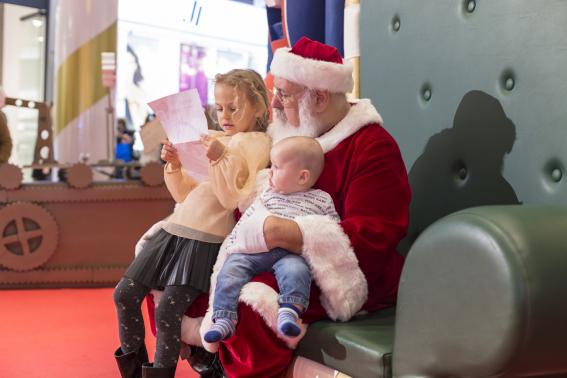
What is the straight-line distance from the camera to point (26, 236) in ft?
15.7

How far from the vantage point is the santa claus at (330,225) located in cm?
189

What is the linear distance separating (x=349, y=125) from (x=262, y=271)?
51 cm

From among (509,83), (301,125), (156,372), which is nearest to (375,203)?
(301,125)

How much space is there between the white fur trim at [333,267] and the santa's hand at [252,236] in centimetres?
10

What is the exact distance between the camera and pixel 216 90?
244 centimetres

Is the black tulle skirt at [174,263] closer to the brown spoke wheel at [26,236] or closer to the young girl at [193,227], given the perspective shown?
the young girl at [193,227]

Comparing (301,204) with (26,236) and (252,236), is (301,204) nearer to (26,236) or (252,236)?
(252,236)

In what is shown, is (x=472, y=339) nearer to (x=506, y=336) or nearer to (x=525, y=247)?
(x=506, y=336)

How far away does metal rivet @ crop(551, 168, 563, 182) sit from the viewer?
1.90m

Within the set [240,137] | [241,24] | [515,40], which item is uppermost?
[241,24]

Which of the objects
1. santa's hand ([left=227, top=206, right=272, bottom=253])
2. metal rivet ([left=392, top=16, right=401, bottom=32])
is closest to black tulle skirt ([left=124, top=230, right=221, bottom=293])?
santa's hand ([left=227, top=206, right=272, bottom=253])

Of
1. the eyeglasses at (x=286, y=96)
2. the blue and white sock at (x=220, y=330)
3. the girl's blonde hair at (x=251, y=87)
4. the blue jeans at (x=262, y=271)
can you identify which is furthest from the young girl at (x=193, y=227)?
the blue and white sock at (x=220, y=330)

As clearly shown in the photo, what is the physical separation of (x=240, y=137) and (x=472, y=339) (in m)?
1.16

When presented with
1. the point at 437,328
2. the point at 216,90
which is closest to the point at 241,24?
the point at 216,90
